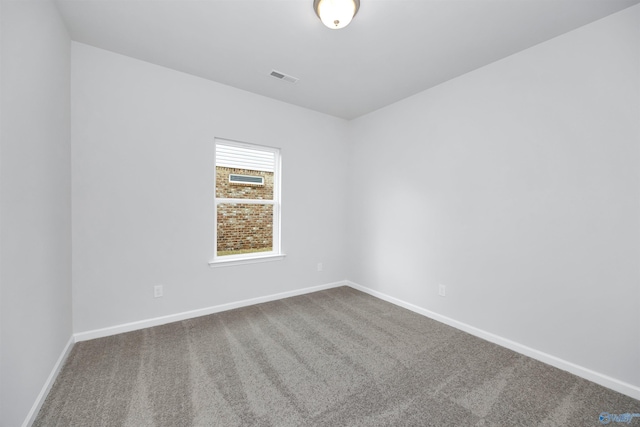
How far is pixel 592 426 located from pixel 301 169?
346cm

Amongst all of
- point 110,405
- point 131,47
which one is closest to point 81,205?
point 131,47

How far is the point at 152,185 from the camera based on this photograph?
2.65m

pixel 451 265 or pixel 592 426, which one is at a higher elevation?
pixel 451 265

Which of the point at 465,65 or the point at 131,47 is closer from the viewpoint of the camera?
the point at 131,47

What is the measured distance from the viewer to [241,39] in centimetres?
223

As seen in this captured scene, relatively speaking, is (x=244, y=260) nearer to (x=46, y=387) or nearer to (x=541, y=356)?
(x=46, y=387)

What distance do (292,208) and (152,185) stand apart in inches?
66.2

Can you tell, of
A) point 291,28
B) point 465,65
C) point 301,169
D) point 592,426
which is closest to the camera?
point 592,426

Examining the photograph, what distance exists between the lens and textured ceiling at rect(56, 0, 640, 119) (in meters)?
1.86

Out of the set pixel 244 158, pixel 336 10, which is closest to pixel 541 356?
pixel 336 10

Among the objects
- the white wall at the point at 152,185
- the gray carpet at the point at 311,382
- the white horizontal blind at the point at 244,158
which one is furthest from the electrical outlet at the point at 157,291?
the white horizontal blind at the point at 244,158

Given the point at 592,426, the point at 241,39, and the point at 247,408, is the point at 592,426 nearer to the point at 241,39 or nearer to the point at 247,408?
the point at 247,408

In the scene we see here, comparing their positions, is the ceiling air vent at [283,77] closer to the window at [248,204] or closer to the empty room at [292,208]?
the empty room at [292,208]

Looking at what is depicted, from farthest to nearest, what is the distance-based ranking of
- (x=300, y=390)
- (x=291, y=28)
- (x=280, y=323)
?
(x=280, y=323) < (x=291, y=28) < (x=300, y=390)
